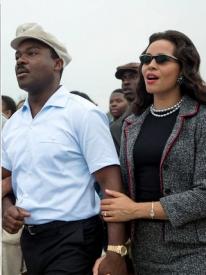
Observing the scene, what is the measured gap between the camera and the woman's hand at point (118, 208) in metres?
2.13

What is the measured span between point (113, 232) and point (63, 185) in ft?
1.08

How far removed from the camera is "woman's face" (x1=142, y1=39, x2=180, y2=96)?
88.8 inches

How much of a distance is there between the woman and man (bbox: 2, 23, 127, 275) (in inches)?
4.7

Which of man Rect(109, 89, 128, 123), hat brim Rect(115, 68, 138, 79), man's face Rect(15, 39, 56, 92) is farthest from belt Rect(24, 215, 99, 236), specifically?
man Rect(109, 89, 128, 123)

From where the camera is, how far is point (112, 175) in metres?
2.22

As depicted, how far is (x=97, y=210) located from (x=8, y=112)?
380cm

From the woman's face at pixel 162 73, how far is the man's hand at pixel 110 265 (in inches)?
32.6

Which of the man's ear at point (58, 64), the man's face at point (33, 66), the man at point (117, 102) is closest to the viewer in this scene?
the man's face at point (33, 66)

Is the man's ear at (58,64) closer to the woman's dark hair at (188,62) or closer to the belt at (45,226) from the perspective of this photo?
the woman's dark hair at (188,62)

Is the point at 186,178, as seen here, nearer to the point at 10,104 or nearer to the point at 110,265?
the point at 110,265

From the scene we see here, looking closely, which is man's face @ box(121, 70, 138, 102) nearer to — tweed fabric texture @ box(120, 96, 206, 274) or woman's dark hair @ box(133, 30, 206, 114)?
woman's dark hair @ box(133, 30, 206, 114)

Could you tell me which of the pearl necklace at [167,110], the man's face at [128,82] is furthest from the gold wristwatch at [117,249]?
the man's face at [128,82]

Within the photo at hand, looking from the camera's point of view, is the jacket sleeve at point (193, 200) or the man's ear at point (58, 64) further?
the man's ear at point (58, 64)

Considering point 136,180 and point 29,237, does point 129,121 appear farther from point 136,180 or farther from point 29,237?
point 29,237
